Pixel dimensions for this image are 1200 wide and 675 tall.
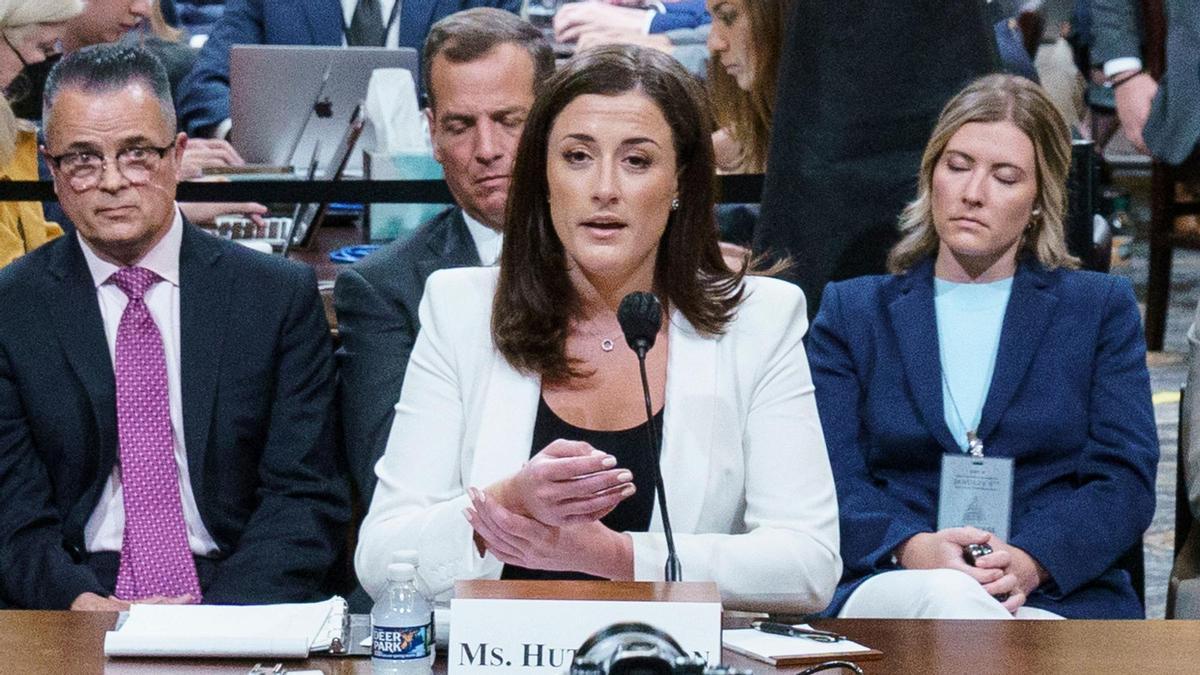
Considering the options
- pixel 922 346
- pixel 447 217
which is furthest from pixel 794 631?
pixel 447 217

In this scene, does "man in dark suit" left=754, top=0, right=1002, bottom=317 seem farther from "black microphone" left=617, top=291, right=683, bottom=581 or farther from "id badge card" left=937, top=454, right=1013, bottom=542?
"black microphone" left=617, top=291, right=683, bottom=581

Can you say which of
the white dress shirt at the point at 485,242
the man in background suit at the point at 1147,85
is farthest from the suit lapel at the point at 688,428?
the man in background suit at the point at 1147,85

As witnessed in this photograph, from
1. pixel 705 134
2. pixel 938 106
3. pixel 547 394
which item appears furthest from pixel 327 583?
pixel 938 106

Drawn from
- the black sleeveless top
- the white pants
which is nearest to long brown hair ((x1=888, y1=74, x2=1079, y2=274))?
the white pants

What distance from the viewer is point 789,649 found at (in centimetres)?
194

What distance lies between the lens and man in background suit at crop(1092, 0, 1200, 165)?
616cm

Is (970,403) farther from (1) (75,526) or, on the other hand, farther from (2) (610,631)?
(2) (610,631)

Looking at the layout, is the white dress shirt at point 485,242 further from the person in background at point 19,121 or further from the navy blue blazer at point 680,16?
the navy blue blazer at point 680,16

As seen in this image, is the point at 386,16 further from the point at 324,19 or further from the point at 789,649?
the point at 789,649

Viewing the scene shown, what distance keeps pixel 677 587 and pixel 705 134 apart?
3.04 ft

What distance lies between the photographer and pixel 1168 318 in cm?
760

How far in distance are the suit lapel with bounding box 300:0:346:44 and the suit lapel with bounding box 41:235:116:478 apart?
2.96 m

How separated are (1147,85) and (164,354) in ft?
15.0

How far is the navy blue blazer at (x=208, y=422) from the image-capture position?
282cm
